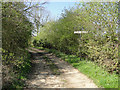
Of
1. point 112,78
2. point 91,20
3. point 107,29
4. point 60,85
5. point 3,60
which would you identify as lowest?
point 60,85

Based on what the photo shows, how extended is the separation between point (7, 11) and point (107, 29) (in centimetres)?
480

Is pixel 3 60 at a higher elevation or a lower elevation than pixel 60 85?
higher

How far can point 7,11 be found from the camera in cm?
619

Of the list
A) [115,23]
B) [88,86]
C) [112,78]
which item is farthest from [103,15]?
[88,86]

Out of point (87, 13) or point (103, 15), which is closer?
point (103, 15)

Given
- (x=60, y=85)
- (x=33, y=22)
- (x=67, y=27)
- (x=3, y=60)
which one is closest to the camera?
(x=3, y=60)

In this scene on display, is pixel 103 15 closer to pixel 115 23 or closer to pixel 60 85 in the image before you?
pixel 115 23

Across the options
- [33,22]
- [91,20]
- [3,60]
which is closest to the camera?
[3,60]

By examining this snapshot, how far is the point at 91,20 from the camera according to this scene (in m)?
7.85

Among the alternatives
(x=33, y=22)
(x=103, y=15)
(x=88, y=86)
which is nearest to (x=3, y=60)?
(x=88, y=86)

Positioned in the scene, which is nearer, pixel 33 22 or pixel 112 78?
pixel 112 78

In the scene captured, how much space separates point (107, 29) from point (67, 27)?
330 inches

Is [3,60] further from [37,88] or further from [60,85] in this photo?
[60,85]

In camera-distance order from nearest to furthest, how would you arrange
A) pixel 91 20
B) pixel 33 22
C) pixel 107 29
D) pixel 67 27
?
pixel 107 29, pixel 91 20, pixel 33 22, pixel 67 27
